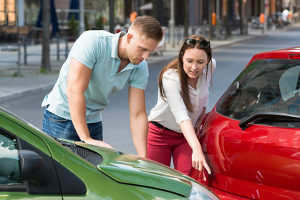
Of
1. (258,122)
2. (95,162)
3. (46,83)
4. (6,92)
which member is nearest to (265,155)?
(258,122)

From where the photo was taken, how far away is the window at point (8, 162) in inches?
123

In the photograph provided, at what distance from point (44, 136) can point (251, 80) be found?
1764 mm

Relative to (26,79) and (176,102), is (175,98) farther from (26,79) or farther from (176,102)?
(26,79)

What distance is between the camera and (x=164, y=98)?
16.5 feet

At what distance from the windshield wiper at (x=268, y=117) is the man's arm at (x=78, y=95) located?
3.31 ft

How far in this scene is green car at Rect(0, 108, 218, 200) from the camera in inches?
120

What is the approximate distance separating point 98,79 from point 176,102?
0.55 metres

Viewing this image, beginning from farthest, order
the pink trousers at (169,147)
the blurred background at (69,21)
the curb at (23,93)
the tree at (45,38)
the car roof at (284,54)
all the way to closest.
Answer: the blurred background at (69,21)
the tree at (45,38)
the curb at (23,93)
the pink trousers at (169,147)
the car roof at (284,54)

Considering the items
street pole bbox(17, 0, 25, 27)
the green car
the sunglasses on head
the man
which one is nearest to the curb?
the man

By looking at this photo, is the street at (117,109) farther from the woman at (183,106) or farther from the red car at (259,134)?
the red car at (259,134)

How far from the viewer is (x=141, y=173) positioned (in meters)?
→ 3.51

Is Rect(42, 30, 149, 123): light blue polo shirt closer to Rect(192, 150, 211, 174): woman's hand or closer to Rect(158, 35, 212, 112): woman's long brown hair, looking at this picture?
Rect(158, 35, 212, 112): woman's long brown hair

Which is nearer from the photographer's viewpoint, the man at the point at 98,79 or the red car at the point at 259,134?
the red car at the point at 259,134

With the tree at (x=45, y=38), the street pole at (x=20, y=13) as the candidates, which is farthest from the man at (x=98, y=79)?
the street pole at (x=20, y=13)
